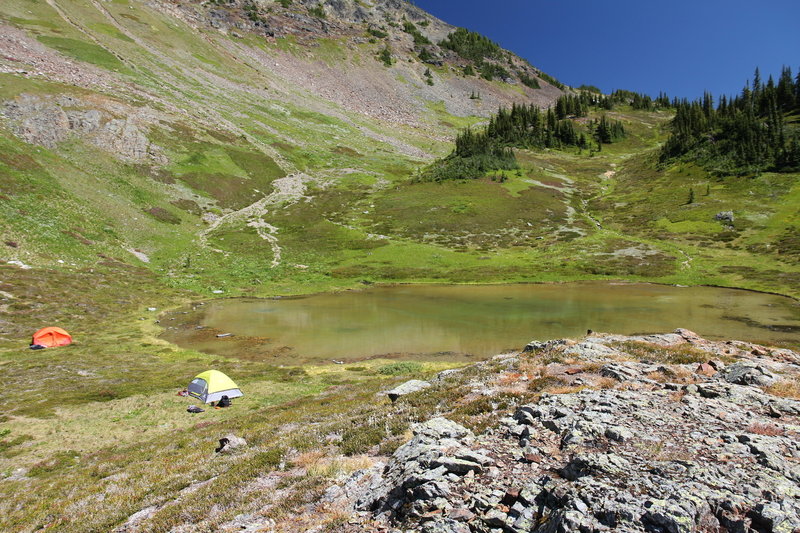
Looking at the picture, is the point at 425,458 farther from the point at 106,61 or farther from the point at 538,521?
the point at 106,61

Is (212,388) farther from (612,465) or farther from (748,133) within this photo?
(748,133)

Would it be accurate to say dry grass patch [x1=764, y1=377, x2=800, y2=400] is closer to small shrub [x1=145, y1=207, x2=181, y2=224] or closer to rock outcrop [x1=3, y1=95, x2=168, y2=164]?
small shrub [x1=145, y1=207, x2=181, y2=224]

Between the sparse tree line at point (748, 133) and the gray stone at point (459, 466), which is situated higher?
the sparse tree line at point (748, 133)

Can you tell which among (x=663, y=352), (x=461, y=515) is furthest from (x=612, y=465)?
(x=663, y=352)

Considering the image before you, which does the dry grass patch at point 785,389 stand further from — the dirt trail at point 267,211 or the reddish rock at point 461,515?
the dirt trail at point 267,211

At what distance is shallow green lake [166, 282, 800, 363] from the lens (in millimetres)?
37438

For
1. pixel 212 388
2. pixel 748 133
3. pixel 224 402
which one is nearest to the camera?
pixel 224 402

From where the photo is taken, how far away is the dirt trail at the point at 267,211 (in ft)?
275

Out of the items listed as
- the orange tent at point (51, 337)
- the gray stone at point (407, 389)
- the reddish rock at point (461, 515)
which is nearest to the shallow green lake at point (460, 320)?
the orange tent at point (51, 337)

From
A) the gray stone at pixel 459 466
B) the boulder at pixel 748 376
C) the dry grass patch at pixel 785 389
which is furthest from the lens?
the boulder at pixel 748 376

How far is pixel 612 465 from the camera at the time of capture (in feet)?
27.9

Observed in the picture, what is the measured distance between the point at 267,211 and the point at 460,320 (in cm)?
7646

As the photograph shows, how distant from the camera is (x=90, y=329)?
42062 millimetres

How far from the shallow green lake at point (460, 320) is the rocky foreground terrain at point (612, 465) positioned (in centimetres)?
2233
